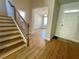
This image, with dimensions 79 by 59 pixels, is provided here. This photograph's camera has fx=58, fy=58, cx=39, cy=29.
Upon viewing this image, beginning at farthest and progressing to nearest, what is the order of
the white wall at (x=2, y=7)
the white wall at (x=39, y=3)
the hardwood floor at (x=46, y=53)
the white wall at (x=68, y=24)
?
1. the white wall at (x=39, y=3)
2. the white wall at (x=2, y=7)
3. the white wall at (x=68, y=24)
4. the hardwood floor at (x=46, y=53)

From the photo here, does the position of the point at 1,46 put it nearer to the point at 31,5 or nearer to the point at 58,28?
the point at 58,28

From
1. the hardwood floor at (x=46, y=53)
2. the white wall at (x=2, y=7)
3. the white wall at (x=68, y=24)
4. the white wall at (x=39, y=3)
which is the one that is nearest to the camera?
the hardwood floor at (x=46, y=53)

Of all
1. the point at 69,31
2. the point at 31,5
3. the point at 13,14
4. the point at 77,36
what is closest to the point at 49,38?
the point at 69,31

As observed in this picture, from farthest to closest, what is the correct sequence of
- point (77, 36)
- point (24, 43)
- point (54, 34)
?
1. point (54, 34)
2. point (77, 36)
3. point (24, 43)

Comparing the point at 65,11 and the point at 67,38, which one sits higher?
the point at 65,11

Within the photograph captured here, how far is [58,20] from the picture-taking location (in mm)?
3633

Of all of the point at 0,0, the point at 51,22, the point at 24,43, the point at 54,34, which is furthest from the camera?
the point at 54,34

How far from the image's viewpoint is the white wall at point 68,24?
117 inches

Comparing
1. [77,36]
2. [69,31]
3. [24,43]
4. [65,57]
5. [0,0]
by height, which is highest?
[0,0]

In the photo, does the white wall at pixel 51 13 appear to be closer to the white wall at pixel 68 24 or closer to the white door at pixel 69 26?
the white wall at pixel 68 24

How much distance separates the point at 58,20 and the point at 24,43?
8.00 feet

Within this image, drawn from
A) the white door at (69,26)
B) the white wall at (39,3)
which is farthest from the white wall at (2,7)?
the white door at (69,26)

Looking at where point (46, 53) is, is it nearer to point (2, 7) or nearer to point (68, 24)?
point (68, 24)

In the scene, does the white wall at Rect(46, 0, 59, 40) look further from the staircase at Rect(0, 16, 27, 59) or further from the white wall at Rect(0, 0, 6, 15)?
the white wall at Rect(0, 0, 6, 15)
